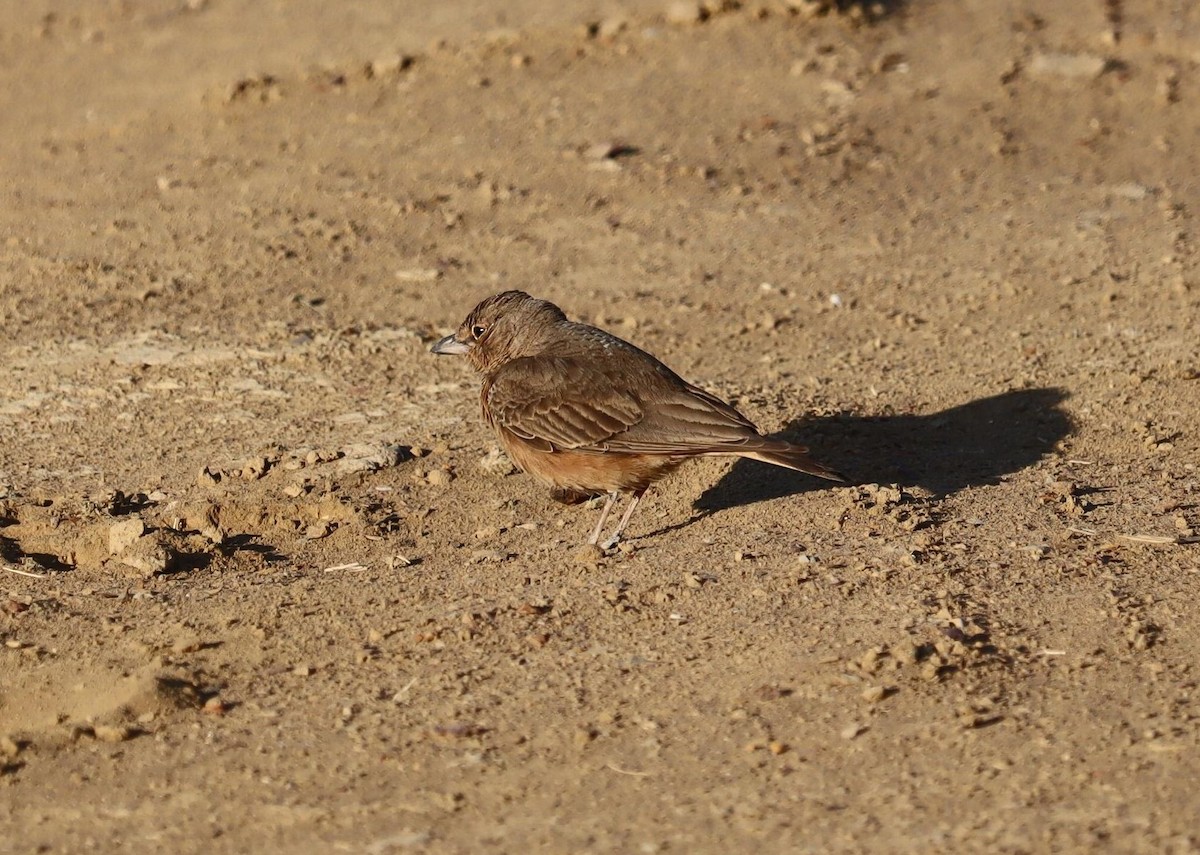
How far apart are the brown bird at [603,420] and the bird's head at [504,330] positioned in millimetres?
107

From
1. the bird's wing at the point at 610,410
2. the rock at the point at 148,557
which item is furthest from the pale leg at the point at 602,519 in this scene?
the rock at the point at 148,557

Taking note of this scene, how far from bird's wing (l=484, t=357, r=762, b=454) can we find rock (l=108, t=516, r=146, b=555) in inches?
58.0

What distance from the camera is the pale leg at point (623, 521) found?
245 inches

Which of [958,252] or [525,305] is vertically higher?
[525,305]

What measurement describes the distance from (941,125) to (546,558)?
19.4ft

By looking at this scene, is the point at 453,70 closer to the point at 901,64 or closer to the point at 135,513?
the point at 901,64

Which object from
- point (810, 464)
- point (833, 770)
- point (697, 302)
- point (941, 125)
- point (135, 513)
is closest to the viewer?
point (833, 770)

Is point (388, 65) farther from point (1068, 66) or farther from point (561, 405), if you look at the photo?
point (561, 405)

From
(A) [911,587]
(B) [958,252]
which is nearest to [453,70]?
(B) [958,252]

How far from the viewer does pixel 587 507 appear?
22.6 ft

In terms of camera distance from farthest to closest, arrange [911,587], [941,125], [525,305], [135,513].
A: 1. [941,125]
2. [525,305]
3. [135,513]
4. [911,587]

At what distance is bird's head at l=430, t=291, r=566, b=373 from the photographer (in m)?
6.95

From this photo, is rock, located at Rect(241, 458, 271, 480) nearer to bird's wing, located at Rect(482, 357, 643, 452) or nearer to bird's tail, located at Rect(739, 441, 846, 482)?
bird's wing, located at Rect(482, 357, 643, 452)

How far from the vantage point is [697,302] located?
28.9 ft
